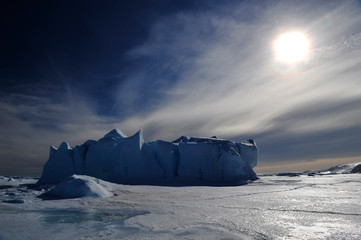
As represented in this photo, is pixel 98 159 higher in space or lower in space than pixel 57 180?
higher

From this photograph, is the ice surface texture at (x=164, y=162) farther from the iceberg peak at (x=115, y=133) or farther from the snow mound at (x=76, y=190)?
the snow mound at (x=76, y=190)

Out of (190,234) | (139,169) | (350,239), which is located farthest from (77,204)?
(139,169)

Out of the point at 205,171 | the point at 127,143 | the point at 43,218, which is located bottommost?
the point at 43,218

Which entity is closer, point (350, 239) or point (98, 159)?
point (350, 239)

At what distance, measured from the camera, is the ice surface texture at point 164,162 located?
17.0m

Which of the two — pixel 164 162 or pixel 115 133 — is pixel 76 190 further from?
pixel 115 133

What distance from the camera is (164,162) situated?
17875 millimetres

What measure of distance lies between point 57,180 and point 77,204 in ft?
46.7

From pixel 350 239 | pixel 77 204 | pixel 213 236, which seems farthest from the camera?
pixel 77 204

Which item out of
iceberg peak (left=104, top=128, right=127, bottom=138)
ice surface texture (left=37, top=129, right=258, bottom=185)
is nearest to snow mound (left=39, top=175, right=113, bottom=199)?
ice surface texture (left=37, top=129, right=258, bottom=185)

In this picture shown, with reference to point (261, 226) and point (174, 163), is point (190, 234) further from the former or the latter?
point (174, 163)

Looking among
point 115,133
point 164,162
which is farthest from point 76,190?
point 115,133

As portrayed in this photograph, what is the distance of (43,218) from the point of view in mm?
5281

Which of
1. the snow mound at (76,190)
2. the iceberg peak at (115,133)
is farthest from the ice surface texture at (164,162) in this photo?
the snow mound at (76,190)
